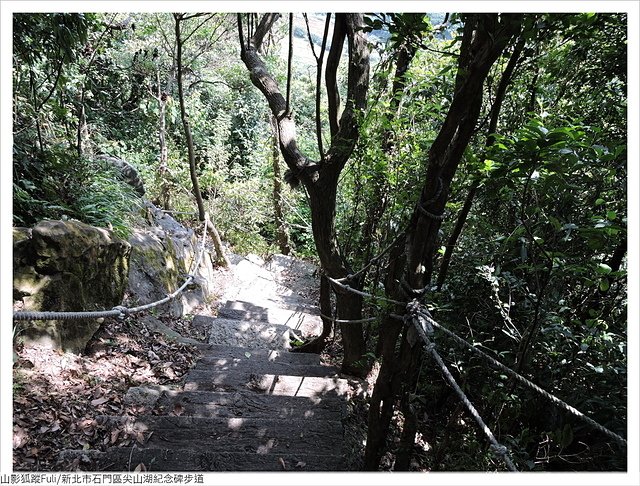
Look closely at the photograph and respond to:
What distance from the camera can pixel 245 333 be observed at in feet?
15.1

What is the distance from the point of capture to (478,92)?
1.59 m

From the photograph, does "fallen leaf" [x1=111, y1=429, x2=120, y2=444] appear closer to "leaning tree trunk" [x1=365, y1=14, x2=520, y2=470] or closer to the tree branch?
"leaning tree trunk" [x1=365, y1=14, x2=520, y2=470]

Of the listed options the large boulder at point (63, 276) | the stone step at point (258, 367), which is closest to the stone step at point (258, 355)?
the stone step at point (258, 367)

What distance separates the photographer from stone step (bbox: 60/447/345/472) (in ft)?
6.12

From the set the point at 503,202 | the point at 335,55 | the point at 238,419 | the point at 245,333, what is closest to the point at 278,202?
the point at 245,333

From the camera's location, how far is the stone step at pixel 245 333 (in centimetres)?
445

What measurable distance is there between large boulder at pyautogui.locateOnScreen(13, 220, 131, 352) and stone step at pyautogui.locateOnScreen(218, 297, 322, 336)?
2249mm

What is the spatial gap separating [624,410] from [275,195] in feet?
24.1

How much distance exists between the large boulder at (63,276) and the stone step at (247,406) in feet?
2.57

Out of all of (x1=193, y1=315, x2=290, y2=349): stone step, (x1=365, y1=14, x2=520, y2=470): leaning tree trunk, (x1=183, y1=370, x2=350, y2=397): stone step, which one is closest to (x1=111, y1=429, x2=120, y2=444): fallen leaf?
(x1=183, y1=370, x2=350, y2=397): stone step

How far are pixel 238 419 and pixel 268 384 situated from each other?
2.07 ft

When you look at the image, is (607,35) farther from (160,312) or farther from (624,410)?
(160,312)

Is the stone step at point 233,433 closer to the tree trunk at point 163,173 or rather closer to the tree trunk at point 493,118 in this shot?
the tree trunk at point 493,118

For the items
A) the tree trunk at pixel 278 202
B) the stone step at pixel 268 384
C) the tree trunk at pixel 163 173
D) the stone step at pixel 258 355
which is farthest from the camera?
the tree trunk at pixel 278 202
